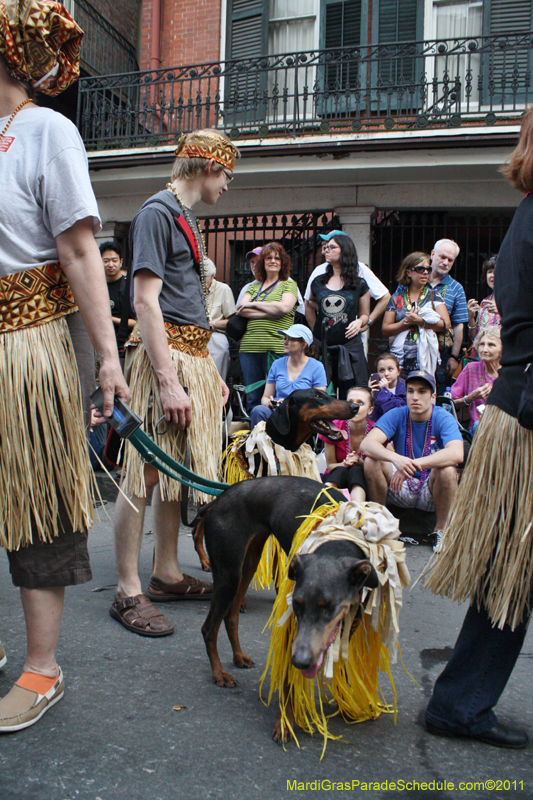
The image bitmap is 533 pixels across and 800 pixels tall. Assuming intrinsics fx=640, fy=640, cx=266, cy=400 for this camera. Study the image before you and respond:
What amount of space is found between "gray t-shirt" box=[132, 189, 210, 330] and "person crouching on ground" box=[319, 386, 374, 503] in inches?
78.9

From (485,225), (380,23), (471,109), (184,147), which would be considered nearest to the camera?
(184,147)

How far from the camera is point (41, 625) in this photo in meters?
2.14

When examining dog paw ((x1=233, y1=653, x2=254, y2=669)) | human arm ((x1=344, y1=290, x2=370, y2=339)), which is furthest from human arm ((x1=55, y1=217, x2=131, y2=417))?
human arm ((x1=344, y1=290, x2=370, y2=339))

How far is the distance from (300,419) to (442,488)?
170cm

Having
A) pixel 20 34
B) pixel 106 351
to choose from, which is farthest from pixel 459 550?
pixel 20 34

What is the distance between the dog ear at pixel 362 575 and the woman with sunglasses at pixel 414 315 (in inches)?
167

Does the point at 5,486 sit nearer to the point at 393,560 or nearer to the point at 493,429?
the point at 393,560

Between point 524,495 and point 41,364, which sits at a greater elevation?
point 41,364

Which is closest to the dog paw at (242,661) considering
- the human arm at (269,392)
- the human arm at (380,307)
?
the human arm at (269,392)

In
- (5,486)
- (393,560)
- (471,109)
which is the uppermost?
(471,109)

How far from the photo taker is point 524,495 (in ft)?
6.58

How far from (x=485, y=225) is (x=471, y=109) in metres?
2.41

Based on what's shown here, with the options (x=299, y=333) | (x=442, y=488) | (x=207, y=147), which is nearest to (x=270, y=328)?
(x=299, y=333)

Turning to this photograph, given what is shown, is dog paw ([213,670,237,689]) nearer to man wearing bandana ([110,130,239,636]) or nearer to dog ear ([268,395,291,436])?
man wearing bandana ([110,130,239,636])
